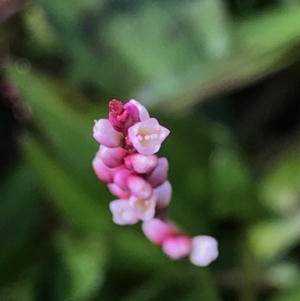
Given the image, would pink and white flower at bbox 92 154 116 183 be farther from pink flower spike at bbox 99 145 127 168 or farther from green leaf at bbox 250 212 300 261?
green leaf at bbox 250 212 300 261

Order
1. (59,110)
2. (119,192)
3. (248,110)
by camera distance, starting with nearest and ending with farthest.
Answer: (119,192), (59,110), (248,110)

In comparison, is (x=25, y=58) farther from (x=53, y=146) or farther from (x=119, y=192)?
(x=119, y=192)

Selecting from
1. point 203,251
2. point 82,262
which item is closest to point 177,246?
point 203,251

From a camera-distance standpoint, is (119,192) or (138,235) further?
(138,235)

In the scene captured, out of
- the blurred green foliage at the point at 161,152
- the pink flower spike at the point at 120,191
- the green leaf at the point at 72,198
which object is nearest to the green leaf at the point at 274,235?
the blurred green foliage at the point at 161,152

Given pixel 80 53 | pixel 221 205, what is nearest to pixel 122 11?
pixel 80 53

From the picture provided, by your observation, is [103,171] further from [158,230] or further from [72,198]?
[72,198]

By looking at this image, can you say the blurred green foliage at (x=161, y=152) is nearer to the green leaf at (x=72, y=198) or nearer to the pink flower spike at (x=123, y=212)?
the green leaf at (x=72, y=198)

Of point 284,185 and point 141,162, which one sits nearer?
point 141,162
